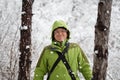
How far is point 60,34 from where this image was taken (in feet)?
14.7

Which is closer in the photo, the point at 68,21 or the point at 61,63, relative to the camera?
the point at 61,63

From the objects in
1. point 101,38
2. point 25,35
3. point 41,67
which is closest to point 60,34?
point 41,67

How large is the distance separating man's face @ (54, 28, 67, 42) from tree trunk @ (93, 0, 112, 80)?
765mm

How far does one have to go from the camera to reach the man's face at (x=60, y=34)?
14.6 feet

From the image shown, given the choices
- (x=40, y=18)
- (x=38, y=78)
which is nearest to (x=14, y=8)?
(x=40, y=18)

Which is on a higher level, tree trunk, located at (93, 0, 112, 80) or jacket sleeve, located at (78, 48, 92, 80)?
tree trunk, located at (93, 0, 112, 80)

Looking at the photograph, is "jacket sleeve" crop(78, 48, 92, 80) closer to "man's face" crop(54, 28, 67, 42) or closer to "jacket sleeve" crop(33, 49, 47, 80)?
"man's face" crop(54, 28, 67, 42)

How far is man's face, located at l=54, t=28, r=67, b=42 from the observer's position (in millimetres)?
4457

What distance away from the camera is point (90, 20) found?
17.7 metres

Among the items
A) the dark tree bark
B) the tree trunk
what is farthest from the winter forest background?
the tree trunk

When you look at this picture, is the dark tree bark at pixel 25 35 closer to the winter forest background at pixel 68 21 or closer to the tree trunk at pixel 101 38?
the tree trunk at pixel 101 38

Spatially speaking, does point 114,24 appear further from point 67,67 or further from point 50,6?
point 67,67

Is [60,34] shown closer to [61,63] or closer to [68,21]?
[61,63]

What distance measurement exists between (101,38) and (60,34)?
34.2 inches
